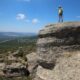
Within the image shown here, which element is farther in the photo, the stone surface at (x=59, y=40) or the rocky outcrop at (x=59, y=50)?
the stone surface at (x=59, y=40)

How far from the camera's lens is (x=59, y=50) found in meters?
24.6

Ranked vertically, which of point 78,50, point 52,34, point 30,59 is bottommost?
point 30,59

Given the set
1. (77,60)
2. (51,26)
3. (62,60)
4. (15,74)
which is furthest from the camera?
(15,74)

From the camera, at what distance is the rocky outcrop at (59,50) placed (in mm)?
23172

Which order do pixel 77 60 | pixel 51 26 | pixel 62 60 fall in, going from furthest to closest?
pixel 51 26, pixel 62 60, pixel 77 60

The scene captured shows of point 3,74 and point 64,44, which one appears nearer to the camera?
point 64,44

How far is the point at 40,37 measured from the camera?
88.6 feet

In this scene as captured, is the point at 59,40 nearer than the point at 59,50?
No

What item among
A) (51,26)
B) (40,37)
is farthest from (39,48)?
(51,26)

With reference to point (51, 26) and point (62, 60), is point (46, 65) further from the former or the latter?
point (51, 26)

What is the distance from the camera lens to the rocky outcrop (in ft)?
76.0

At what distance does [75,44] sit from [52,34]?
279 centimetres

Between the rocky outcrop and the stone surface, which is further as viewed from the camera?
the stone surface

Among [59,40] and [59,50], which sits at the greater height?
[59,40]
